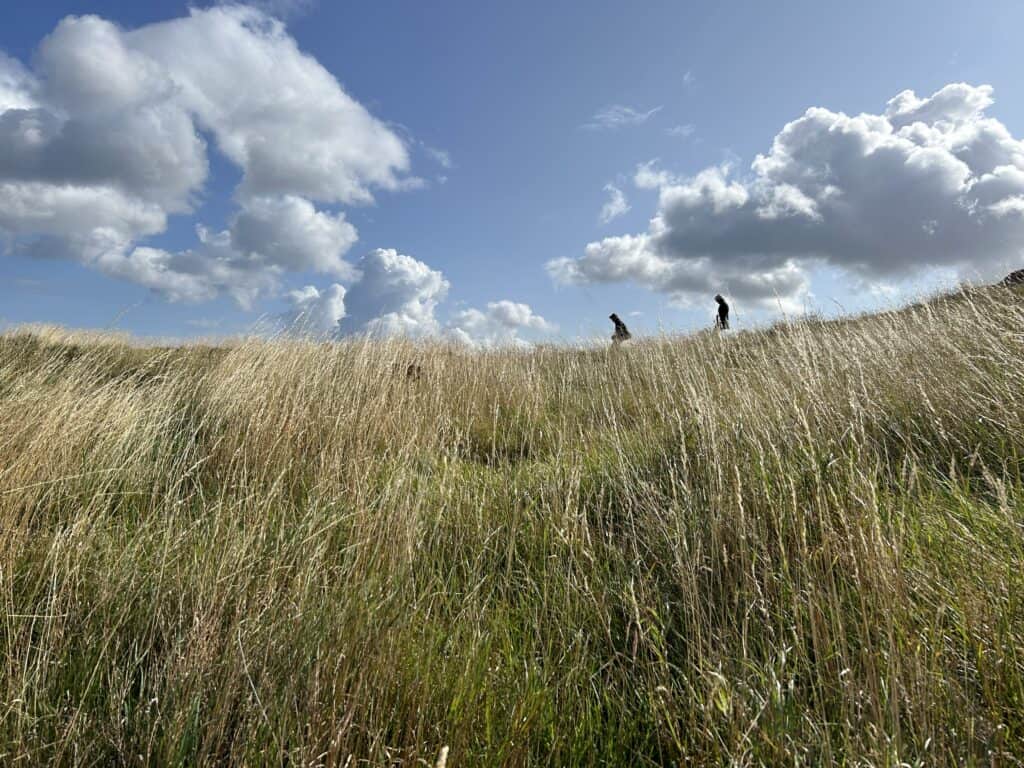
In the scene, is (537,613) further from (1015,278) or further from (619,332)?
(1015,278)

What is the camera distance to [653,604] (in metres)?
2.04

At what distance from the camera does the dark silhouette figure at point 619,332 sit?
34.3 feet

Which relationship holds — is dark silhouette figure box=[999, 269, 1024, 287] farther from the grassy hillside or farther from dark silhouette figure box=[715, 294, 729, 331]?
the grassy hillside

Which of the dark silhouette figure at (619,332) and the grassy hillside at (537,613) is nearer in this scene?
the grassy hillside at (537,613)

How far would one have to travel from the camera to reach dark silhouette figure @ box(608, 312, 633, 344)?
10.5 m

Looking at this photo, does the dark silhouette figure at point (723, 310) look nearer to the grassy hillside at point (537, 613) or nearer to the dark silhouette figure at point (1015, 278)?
the dark silhouette figure at point (1015, 278)

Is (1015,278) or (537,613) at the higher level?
(1015,278)

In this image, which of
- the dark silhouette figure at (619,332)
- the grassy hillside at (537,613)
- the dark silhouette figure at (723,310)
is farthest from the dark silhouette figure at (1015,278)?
the grassy hillside at (537,613)

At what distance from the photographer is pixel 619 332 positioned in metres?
11.3

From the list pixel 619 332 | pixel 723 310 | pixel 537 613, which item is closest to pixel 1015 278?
pixel 723 310

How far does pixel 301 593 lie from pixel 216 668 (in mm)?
369

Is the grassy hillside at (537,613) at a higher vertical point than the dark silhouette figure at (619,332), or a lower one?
lower

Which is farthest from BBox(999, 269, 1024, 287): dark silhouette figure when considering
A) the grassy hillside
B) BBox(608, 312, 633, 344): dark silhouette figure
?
the grassy hillside

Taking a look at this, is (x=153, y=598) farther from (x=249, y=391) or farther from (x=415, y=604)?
(x=249, y=391)
